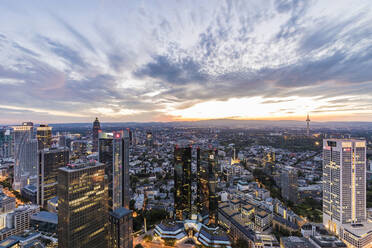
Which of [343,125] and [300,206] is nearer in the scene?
[300,206]

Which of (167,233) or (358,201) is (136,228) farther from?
(358,201)

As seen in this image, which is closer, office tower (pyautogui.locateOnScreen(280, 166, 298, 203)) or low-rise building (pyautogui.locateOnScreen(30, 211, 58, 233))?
low-rise building (pyautogui.locateOnScreen(30, 211, 58, 233))

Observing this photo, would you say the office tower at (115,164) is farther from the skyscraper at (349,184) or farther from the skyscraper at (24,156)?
the skyscraper at (349,184)

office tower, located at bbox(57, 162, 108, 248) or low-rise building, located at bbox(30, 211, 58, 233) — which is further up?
office tower, located at bbox(57, 162, 108, 248)

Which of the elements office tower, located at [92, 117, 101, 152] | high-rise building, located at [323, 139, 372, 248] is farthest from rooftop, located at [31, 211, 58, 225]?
office tower, located at [92, 117, 101, 152]

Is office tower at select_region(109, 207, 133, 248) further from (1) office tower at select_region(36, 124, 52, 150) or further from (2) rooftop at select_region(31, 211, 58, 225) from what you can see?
(1) office tower at select_region(36, 124, 52, 150)

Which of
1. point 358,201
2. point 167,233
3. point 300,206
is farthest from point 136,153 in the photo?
point 358,201

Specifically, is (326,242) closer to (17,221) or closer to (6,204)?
(17,221)

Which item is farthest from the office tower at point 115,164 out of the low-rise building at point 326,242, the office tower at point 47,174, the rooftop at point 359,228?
the rooftop at point 359,228
